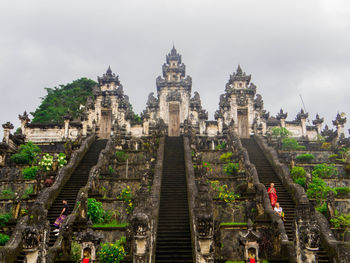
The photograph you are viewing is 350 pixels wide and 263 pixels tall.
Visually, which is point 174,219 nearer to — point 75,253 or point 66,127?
point 75,253

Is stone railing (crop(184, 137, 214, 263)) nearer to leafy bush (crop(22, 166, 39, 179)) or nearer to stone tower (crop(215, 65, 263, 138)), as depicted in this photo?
leafy bush (crop(22, 166, 39, 179))

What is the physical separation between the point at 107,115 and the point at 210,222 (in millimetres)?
22915

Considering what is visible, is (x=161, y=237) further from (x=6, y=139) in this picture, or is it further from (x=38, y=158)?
(x=6, y=139)

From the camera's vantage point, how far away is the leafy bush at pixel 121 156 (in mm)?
21500

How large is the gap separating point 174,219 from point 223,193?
357cm

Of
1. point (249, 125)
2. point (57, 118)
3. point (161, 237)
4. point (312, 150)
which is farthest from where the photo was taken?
point (57, 118)

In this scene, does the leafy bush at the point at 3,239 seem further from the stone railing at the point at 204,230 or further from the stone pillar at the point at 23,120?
the stone pillar at the point at 23,120

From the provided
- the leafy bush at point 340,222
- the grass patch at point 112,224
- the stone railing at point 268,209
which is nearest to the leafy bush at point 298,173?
the stone railing at point 268,209

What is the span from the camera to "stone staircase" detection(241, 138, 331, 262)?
12.7 m

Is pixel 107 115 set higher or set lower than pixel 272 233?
higher

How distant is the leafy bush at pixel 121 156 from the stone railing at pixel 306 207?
9.20 metres

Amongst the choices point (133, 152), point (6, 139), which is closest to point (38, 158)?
point (6, 139)

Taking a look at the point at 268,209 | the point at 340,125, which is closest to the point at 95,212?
the point at 268,209

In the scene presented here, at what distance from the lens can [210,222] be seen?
9.97 metres
